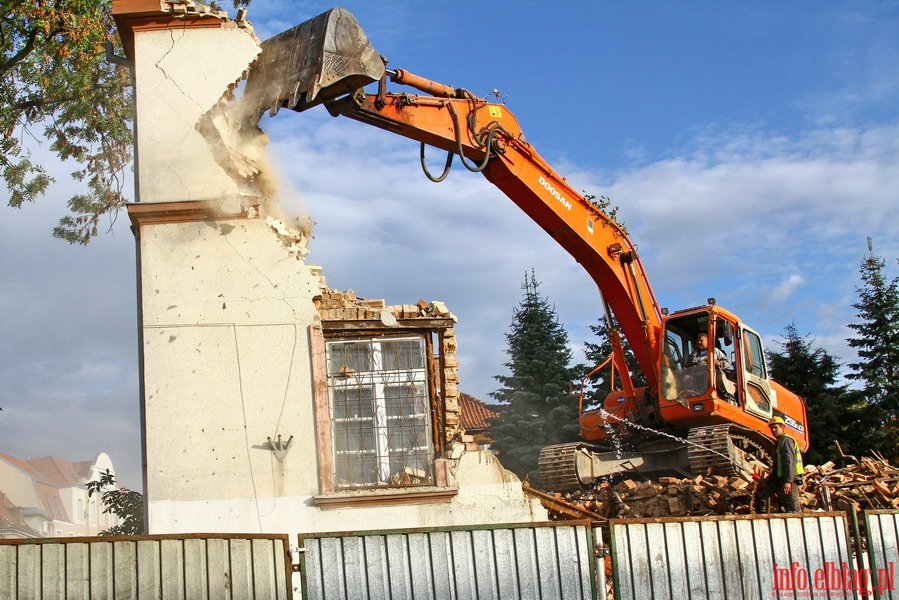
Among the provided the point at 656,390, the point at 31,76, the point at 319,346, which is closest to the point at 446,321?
Answer: the point at 319,346

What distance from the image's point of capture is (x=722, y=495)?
42.0ft

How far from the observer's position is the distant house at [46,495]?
43000 millimetres

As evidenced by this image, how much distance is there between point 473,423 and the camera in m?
31.4

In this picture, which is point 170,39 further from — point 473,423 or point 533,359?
point 473,423

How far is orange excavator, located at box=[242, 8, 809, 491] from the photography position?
1260 centimetres

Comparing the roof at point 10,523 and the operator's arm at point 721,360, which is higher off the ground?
the operator's arm at point 721,360

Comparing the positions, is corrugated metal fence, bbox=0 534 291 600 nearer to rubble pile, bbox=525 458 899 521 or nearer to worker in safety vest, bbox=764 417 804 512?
rubble pile, bbox=525 458 899 521

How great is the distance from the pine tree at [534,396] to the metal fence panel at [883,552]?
14892 millimetres

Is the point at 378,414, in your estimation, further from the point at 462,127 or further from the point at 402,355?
the point at 462,127

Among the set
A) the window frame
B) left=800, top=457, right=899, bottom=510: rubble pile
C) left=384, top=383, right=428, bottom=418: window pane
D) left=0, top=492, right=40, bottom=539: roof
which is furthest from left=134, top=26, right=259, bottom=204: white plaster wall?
left=0, top=492, right=40, bottom=539: roof

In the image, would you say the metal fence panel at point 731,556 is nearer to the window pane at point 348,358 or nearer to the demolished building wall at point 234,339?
the demolished building wall at point 234,339

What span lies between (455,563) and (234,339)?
3626mm

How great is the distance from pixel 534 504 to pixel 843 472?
6.07 m

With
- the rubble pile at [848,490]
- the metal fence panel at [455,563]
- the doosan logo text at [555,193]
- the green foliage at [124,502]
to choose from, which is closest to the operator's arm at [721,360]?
the rubble pile at [848,490]
